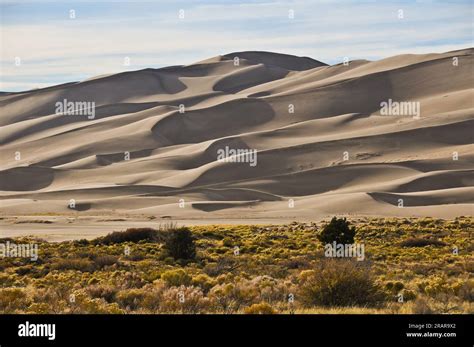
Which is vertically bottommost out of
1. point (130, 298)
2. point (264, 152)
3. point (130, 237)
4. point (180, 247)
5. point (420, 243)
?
point (130, 298)

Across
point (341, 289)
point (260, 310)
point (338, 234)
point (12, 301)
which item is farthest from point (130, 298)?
point (338, 234)

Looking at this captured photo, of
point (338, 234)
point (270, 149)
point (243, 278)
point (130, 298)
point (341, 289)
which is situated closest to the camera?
point (341, 289)

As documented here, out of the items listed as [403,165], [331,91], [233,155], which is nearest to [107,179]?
[233,155]

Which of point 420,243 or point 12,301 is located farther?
point 420,243

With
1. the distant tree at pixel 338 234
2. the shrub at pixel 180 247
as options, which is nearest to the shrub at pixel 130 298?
the shrub at pixel 180 247

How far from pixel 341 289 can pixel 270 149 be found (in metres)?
105

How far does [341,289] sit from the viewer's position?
13.2 m

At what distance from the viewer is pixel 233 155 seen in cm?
11925

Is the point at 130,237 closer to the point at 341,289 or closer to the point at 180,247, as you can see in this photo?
the point at 180,247

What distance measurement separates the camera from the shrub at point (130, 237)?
3362 cm

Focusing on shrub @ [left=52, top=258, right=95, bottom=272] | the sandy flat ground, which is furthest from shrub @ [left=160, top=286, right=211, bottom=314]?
the sandy flat ground

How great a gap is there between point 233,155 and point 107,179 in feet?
61.2
